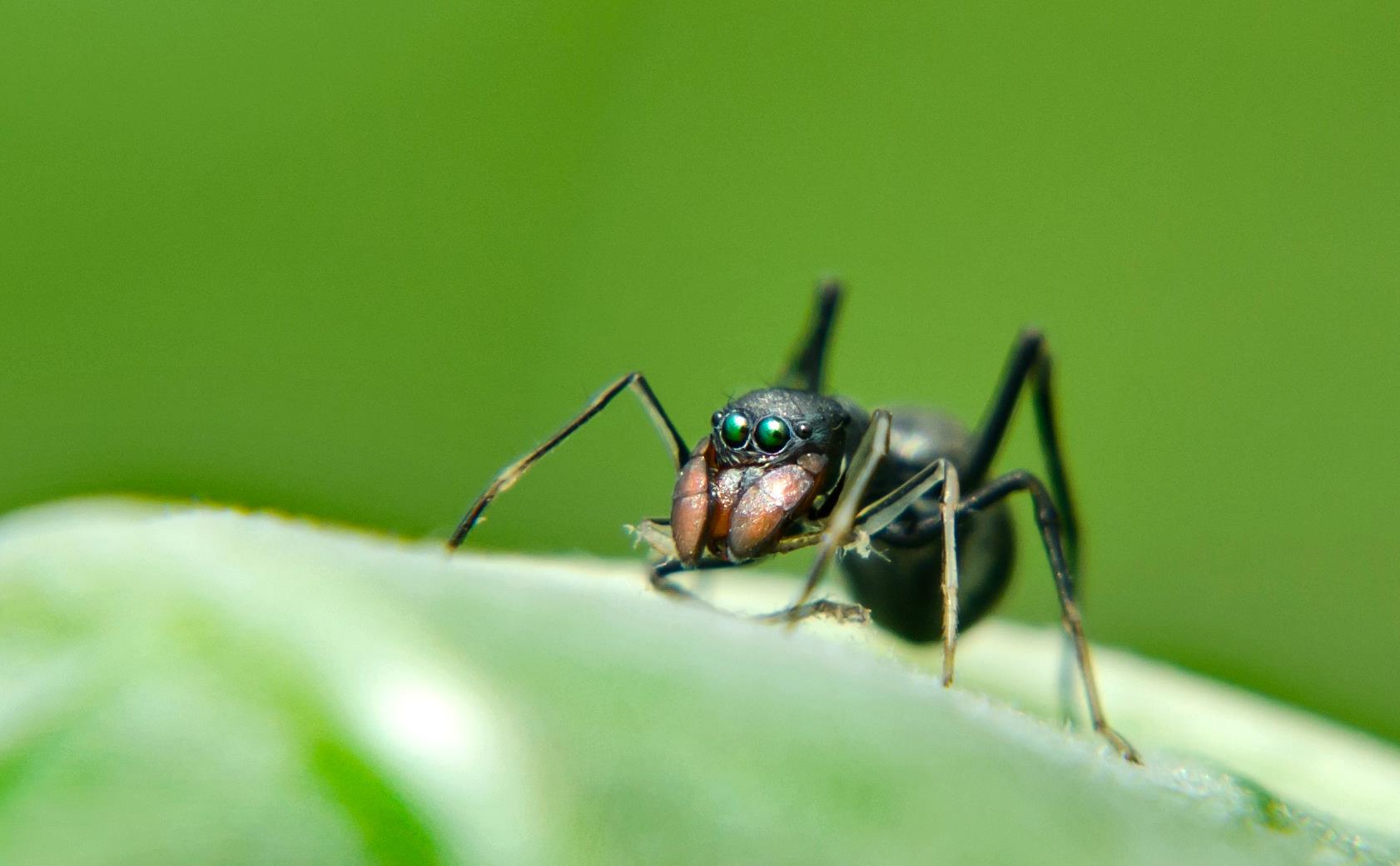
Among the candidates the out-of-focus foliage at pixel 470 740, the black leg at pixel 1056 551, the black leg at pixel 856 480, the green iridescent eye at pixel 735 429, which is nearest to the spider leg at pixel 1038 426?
the black leg at pixel 1056 551

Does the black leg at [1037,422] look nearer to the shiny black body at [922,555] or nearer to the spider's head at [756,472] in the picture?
the shiny black body at [922,555]

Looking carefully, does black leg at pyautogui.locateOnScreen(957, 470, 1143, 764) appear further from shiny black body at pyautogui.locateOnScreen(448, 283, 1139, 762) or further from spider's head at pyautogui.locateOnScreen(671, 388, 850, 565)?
spider's head at pyautogui.locateOnScreen(671, 388, 850, 565)

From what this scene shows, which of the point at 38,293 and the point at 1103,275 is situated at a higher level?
the point at 1103,275

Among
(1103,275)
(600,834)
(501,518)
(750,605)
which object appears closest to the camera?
(600,834)

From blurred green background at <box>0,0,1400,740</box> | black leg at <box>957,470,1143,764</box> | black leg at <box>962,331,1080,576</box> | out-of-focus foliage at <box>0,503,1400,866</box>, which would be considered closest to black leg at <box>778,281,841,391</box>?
black leg at <box>962,331,1080,576</box>

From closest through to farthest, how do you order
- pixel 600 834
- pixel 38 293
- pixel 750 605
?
pixel 600 834 → pixel 750 605 → pixel 38 293

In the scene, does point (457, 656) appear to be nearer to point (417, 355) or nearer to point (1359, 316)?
point (417, 355)

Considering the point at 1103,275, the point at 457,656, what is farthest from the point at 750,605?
the point at 1103,275
